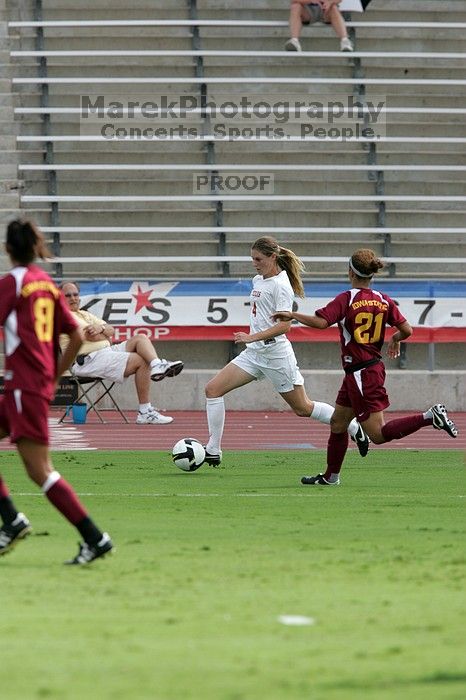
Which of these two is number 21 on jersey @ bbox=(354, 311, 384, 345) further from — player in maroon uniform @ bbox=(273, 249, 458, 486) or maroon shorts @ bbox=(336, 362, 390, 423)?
maroon shorts @ bbox=(336, 362, 390, 423)

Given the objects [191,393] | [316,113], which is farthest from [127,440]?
[316,113]

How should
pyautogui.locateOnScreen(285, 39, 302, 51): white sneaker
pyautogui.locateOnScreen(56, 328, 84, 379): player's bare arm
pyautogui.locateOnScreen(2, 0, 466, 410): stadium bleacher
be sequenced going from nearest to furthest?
1. pyautogui.locateOnScreen(56, 328, 84, 379): player's bare arm
2. pyautogui.locateOnScreen(2, 0, 466, 410): stadium bleacher
3. pyautogui.locateOnScreen(285, 39, 302, 51): white sneaker

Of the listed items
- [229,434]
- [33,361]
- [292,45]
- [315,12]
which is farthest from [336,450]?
[315,12]

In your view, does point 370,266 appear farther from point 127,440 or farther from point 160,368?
point 160,368

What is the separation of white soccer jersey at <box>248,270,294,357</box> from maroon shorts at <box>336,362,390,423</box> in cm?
124

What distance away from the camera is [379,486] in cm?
1121

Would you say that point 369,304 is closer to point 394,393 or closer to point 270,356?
point 270,356

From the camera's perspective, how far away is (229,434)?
655 inches

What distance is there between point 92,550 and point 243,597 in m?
1.11

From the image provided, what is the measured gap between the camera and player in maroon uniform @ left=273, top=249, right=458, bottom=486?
10773mm

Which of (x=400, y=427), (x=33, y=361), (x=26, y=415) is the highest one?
(x=33, y=361)

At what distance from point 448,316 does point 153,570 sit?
14.3 metres

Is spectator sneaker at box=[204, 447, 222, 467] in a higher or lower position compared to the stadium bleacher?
lower

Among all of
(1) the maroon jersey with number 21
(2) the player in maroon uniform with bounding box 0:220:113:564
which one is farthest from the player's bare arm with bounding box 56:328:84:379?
(1) the maroon jersey with number 21
